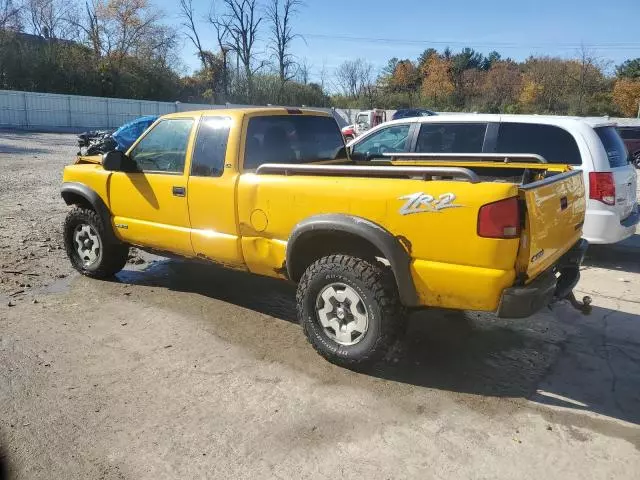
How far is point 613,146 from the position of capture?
6.44 m

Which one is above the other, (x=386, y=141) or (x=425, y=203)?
(x=386, y=141)

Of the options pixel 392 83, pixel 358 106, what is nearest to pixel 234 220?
pixel 358 106

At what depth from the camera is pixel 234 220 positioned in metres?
4.44

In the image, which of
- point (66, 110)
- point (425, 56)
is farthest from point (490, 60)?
point (66, 110)

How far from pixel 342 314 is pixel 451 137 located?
3.92 metres

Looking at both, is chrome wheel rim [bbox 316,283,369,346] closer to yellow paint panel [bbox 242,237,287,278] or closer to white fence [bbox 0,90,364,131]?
yellow paint panel [bbox 242,237,287,278]

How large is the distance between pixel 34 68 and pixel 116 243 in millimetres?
38331

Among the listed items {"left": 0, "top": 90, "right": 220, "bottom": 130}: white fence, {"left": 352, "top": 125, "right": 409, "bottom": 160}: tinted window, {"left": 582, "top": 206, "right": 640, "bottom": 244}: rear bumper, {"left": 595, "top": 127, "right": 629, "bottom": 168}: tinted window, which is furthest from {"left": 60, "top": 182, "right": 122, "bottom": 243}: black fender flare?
{"left": 0, "top": 90, "right": 220, "bottom": 130}: white fence

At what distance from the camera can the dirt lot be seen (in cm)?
290

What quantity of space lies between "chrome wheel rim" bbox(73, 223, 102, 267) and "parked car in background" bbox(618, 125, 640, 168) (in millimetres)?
18951

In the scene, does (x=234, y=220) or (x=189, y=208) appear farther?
(x=189, y=208)

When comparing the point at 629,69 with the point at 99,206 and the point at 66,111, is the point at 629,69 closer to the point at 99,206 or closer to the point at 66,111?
the point at 66,111

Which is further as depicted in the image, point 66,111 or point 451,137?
point 66,111

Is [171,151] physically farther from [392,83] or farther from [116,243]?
[392,83]
